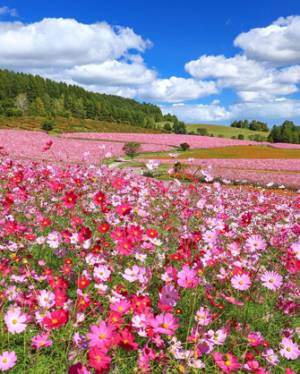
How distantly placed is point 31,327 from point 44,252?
1901 millimetres

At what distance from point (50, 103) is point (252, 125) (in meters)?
65.4

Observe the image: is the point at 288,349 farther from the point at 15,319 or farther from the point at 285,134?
the point at 285,134

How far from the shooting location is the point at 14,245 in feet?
13.1

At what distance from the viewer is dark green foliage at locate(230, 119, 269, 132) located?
129 m

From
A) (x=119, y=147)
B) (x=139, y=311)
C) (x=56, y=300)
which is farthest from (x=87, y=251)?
(x=119, y=147)

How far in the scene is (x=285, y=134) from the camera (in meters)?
84.5

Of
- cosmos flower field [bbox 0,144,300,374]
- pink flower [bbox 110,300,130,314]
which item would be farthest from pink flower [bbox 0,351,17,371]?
pink flower [bbox 110,300,130,314]

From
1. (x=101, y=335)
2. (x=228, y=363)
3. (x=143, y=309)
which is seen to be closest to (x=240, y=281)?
(x=228, y=363)

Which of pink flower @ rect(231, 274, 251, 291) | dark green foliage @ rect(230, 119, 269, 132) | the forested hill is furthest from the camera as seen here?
dark green foliage @ rect(230, 119, 269, 132)

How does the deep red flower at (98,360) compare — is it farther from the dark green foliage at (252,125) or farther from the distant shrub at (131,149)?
the dark green foliage at (252,125)

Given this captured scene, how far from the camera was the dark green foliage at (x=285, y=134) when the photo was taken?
83.8 m

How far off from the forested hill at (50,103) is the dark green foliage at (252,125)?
31.8 m

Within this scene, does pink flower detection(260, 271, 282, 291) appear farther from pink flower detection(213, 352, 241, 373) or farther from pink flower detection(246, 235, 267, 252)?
pink flower detection(213, 352, 241, 373)

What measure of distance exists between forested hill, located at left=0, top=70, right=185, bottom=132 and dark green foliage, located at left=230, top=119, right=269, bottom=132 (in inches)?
1252
